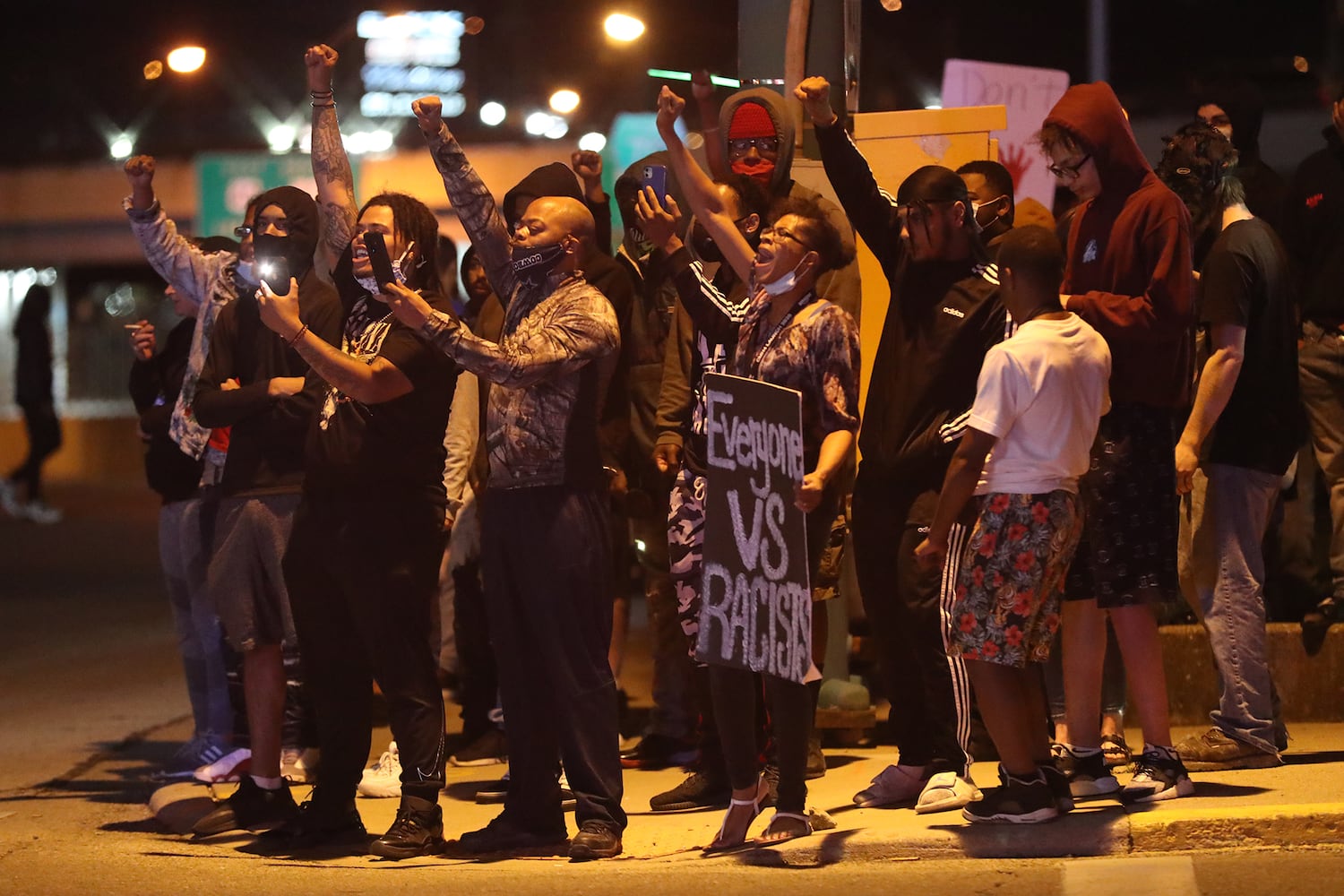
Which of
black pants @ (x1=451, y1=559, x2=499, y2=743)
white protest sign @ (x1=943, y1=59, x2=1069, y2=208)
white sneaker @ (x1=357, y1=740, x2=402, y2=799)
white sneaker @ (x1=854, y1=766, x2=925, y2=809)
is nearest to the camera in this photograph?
white sneaker @ (x1=854, y1=766, x2=925, y2=809)

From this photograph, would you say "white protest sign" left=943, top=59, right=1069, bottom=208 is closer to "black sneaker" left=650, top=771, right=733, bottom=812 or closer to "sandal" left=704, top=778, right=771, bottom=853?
"black sneaker" left=650, top=771, right=733, bottom=812

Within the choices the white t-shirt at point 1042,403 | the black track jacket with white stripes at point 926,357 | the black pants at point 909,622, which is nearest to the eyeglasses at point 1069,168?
the black track jacket with white stripes at point 926,357

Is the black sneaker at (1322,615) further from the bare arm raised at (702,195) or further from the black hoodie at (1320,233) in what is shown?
the bare arm raised at (702,195)

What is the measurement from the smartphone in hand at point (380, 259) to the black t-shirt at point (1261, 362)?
296cm

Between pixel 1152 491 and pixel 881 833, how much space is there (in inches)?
57.9

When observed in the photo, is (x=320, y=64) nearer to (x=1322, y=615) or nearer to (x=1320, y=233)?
(x=1320, y=233)

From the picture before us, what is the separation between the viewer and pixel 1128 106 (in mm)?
27781

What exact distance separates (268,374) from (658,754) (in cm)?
237

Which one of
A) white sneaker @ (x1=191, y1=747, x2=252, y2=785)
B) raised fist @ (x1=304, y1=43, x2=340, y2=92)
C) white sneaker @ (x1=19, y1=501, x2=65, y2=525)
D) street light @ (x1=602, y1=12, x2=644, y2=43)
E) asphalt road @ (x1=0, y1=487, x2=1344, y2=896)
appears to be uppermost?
street light @ (x1=602, y1=12, x2=644, y2=43)

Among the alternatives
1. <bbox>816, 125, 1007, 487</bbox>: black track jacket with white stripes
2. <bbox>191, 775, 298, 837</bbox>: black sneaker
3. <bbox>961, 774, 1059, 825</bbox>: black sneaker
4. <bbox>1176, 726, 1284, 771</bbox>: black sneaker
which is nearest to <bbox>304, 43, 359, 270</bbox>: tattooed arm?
<bbox>816, 125, 1007, 487</bbox>: black track jacket with white stripes

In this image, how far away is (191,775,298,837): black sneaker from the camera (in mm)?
6875

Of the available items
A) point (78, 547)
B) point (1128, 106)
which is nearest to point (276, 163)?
point (78, 547)

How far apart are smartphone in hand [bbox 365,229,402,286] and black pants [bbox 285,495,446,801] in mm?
833

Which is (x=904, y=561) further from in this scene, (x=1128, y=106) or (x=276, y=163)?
(x=1128, y=106)
